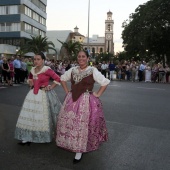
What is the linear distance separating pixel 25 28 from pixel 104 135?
56.9m

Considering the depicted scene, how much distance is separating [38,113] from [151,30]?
37886mm

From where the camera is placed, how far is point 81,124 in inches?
186

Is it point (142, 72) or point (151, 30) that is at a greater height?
point (151, 30)

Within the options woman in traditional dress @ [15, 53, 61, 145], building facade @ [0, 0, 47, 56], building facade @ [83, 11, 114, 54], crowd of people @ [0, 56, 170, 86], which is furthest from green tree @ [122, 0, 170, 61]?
building facade @ [83, 11, 114, 54]

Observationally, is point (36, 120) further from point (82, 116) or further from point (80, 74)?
point (80, 74)

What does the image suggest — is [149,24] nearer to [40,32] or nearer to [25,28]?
[25,28]

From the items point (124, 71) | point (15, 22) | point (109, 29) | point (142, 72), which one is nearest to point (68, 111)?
point (142, 72)

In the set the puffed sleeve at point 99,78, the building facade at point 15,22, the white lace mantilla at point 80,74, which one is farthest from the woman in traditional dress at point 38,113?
the building facade at point 15,22

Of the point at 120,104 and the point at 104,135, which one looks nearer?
the point at 104,135

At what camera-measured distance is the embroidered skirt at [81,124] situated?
15.5ft

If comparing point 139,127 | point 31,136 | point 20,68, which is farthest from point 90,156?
point 20,68

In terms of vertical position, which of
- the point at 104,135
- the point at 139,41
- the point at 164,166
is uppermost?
the point at 139,41

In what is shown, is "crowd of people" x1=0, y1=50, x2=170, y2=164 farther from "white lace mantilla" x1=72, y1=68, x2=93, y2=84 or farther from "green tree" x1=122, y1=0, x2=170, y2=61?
"green tree" x1=122, y1=0, x2=170, y2=61

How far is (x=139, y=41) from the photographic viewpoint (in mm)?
42906
